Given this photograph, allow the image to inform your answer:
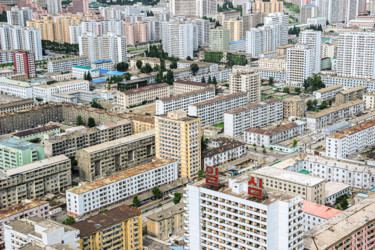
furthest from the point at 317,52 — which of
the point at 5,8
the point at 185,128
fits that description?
the point at 5,8

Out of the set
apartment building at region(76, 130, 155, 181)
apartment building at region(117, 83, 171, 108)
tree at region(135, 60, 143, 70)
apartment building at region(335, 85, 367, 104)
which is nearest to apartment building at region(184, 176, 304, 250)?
apartment building at region(76, 130, 155, 181)

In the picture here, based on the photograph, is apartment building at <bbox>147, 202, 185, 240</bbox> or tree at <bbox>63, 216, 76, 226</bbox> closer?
apartment building at <bbox>147, 202, 185, 240</bbox>

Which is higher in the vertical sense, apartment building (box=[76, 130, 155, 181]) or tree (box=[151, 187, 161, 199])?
apartment building (box=[76, 130, 155, 181])

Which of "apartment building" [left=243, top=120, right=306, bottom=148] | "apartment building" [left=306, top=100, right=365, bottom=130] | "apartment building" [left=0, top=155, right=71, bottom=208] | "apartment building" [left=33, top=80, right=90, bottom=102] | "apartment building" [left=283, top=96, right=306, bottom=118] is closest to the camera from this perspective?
"apartment building" [left=0, top=155, right=71, bottom=208]

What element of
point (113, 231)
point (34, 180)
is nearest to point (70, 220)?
point (113, 231)

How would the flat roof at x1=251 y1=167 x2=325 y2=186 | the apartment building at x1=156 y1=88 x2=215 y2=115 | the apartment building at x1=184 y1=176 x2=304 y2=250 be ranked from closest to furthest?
the apartment building at x1=184 y1=176 x2=304 y2=250
the flat roof at x1=251 y1=167 x2=325 y2=186
the apartment building at x1=156 y1=88 x2=215 y2=115

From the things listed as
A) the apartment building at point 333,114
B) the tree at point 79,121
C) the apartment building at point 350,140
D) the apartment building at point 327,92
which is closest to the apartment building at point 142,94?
the tree at point 79,121

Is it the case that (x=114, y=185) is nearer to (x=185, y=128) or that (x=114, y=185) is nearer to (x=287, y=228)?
(x=185, y=128)

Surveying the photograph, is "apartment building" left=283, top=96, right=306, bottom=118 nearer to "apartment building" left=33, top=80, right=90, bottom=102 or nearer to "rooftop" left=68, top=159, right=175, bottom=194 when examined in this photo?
"rooftop" left=68, top=159, right=175, bottom=194
